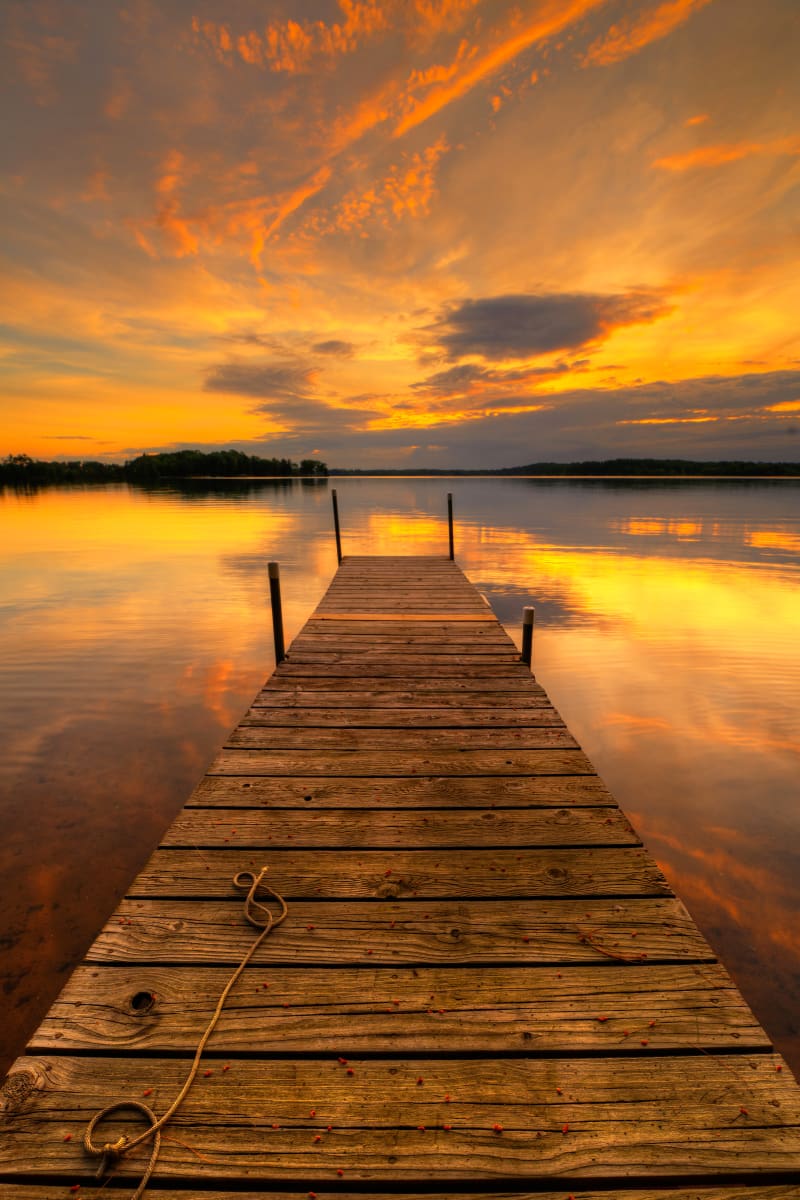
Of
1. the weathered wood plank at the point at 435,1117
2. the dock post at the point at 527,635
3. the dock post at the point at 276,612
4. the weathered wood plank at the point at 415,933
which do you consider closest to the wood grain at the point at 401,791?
the weathered wood plank at the point at 415,933

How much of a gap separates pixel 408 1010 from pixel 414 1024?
2.4 inches

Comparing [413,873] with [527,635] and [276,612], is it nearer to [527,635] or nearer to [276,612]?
[527,635]

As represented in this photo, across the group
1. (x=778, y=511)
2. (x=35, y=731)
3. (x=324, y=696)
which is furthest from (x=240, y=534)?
(x=778, y=511)

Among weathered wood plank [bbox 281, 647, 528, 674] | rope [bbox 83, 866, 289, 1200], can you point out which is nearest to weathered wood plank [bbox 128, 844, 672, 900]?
rope [bbox 83, 866, 289, 1200]

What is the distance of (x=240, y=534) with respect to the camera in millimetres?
31062

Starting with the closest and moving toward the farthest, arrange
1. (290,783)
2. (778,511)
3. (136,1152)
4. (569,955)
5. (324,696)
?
(136,1152)
(569,955)
(290,783)
(324,696)
(778,511)

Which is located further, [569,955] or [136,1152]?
[569,955]

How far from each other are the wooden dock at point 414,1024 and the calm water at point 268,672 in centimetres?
188

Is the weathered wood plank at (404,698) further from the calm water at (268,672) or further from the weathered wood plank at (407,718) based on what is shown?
the calm water at (268,672)

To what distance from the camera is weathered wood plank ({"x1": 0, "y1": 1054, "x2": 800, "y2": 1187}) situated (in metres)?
1.58

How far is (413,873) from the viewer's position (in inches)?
111

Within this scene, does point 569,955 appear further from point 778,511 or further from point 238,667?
point 778,511

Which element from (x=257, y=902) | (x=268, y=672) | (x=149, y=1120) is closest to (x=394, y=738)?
(x=257, y=902)

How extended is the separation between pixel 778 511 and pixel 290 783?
174 ft
